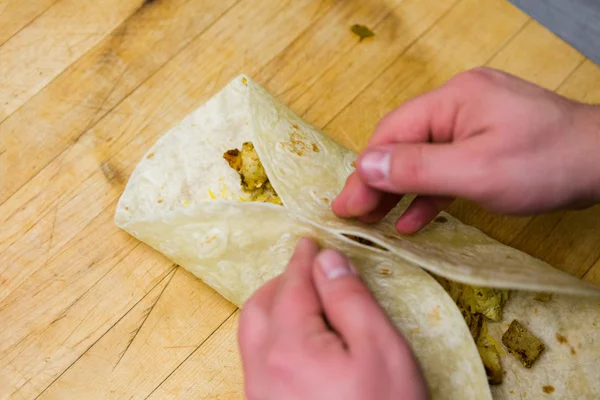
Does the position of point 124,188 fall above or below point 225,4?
below

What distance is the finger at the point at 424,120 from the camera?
4.81 ft

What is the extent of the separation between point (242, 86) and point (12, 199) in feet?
2.92

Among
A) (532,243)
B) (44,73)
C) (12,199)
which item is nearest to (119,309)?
(12,199)

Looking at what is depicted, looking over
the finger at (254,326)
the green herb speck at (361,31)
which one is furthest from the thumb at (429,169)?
the green herb speck at (361,31)

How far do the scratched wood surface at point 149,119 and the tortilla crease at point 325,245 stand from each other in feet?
0.69

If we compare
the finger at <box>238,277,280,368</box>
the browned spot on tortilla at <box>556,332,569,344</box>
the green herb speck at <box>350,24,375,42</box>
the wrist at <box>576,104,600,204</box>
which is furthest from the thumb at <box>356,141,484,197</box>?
the green herb speck at <box>350,24,375,42</box>

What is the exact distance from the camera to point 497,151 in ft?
4.37

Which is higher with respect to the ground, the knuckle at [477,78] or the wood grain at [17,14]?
the wood grain at [17,14]

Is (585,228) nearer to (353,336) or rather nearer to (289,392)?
(353,336)

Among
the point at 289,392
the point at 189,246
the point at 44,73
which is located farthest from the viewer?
the point at 44,73

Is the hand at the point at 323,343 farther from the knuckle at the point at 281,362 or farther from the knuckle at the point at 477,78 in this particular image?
the knuckle at the point at 477,78

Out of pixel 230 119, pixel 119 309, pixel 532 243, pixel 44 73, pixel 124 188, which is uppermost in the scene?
pixel 44 73

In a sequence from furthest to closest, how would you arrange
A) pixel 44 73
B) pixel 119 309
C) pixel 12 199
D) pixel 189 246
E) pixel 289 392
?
pixel 44 73, pixel 12 199, pixel 119 309, pixel 189 246, pixel 289 392

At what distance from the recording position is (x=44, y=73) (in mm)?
2234
